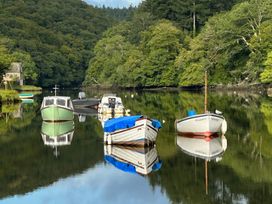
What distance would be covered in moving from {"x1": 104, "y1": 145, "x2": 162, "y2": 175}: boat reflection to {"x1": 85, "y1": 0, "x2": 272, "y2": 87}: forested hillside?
197 ft

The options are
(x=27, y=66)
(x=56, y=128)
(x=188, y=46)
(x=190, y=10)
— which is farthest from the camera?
(x=27, y=66)

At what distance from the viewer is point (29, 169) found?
23.0 metres

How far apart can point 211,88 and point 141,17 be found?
39817 millimetres

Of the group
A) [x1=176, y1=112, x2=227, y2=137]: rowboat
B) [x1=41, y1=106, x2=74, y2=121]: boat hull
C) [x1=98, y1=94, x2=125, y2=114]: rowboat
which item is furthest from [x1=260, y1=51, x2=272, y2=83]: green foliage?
[x1=176, y1=112, x2=227, y2=137]: rowboat

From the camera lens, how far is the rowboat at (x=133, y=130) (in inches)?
1043

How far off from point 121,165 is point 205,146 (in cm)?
592

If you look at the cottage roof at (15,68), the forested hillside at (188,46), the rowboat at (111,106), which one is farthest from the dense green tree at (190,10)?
the rowboat at (111,106)

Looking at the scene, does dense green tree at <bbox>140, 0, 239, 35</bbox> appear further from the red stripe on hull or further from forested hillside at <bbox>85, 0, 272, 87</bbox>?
the red stripe on hull

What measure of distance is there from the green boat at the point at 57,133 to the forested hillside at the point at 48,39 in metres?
88.7

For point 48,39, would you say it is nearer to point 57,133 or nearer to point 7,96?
point 7,96

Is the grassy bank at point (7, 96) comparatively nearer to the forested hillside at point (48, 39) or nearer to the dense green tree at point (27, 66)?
the forested hillside at point (48, 39)

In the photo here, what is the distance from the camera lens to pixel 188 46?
11431cm

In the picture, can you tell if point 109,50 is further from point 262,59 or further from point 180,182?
point 180,182

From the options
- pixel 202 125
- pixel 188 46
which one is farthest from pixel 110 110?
pixel 188 46
